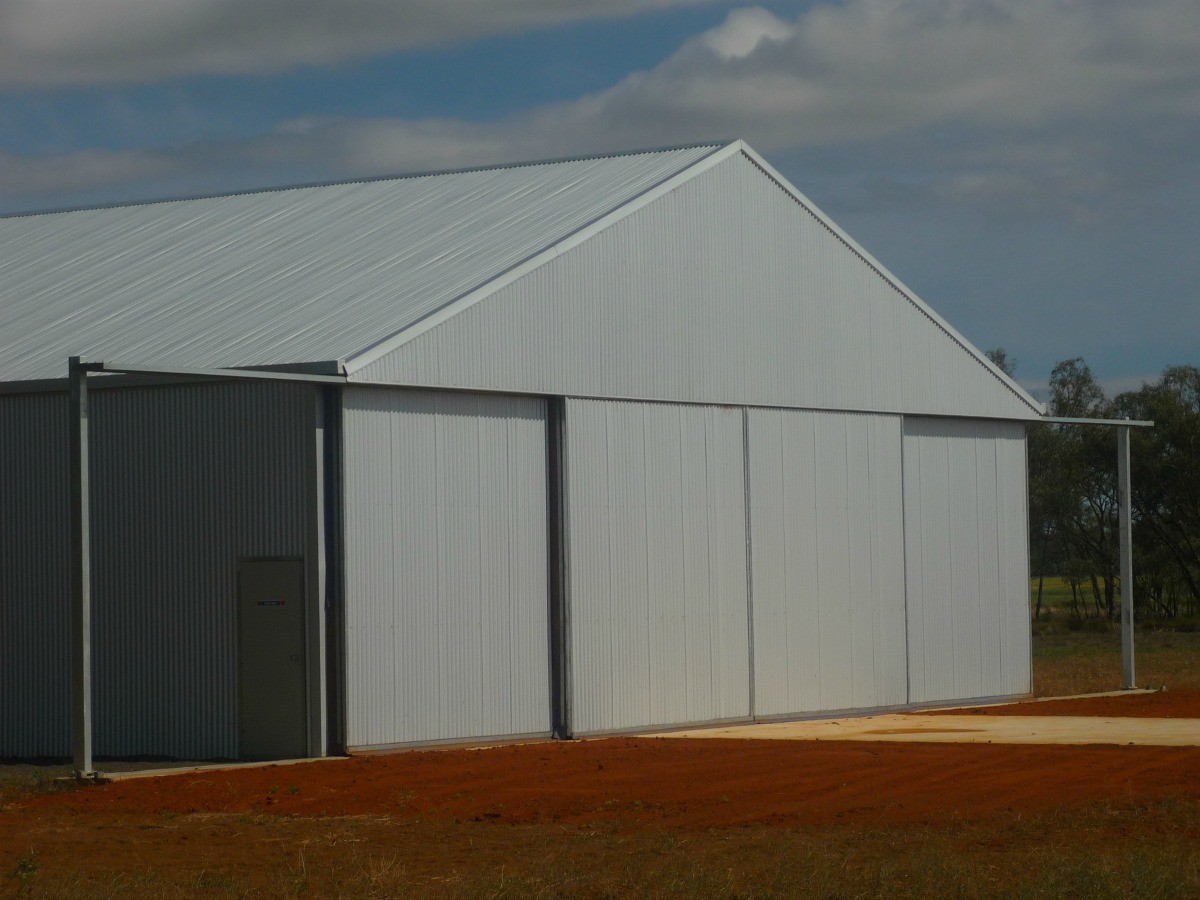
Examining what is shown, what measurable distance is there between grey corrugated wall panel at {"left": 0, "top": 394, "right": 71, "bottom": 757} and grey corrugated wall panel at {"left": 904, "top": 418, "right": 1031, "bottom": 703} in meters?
13.6

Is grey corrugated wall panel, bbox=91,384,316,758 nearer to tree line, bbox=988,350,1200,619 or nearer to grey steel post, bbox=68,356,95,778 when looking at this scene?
grey steel post, bbox=68,356,95,778

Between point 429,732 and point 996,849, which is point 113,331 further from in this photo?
point 996,849

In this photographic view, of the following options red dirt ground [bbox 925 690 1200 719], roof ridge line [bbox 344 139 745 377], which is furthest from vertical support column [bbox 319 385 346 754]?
red dirt ground [bbox 925 690 1200 719]

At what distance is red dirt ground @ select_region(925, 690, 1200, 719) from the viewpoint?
2861 cm

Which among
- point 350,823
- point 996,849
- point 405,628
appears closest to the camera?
point 996,849

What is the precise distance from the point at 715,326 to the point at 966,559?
732 centimetres

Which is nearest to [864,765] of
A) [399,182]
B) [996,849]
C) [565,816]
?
[565,816]

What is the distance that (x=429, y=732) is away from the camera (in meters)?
23.6

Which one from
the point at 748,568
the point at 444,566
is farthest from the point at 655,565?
the point at 444,566

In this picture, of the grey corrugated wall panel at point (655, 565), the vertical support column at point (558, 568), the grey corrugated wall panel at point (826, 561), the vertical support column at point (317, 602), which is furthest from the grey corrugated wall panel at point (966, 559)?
the vertical support column at point (317, 602)

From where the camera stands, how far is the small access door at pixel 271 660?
22719 mm

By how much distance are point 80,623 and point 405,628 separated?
14.7 ft

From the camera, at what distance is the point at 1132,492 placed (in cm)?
7275

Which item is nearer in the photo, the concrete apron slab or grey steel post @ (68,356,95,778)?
grey steel post @ (68,356,95,778)
